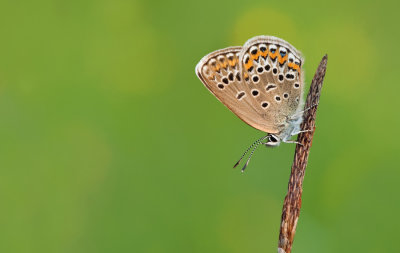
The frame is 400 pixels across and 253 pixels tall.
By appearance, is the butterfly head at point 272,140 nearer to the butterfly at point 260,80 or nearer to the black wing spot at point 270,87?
the butterfly at point 260,80

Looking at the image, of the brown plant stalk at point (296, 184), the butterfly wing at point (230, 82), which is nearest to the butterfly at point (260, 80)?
the butterfly wing at point (230, 82)

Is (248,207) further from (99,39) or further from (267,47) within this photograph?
(99,39)

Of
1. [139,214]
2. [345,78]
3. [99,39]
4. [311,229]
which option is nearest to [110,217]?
[139,214]

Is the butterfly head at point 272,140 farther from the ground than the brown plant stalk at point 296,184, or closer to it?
closer to it

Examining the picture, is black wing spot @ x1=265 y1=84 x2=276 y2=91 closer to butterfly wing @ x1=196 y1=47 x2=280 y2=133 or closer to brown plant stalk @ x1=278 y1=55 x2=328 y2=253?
butterfly wing @ x1=196 y1=47 x2=280 y2=133

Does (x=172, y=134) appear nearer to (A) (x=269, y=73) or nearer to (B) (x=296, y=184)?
(A) (x=269, y=73)

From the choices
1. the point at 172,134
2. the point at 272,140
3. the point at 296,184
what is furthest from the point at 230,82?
the point at 296,184
